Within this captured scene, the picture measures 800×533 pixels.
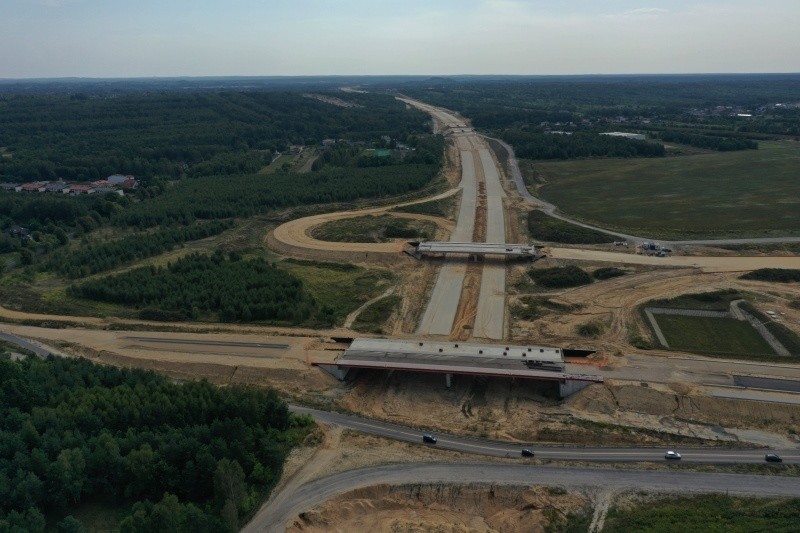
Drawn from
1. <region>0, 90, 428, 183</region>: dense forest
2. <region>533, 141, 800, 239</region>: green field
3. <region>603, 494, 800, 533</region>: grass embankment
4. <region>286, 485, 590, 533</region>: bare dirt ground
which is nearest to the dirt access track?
<region>533, 141, 800, 239</region>: green field

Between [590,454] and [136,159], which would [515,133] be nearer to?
[136,159]

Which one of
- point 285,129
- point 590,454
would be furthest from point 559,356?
point 285,129

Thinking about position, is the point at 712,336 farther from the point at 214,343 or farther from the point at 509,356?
the point at 214,343

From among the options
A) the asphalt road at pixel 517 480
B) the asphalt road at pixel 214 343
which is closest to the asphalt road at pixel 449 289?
the asphalt road at pixel 214 343

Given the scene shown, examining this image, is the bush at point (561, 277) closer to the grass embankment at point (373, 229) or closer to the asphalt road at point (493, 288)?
the asphalt road at point (493, 288)

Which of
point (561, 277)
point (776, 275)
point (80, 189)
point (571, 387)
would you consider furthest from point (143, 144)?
point (776, 275)

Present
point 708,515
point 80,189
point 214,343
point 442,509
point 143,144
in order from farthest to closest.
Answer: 1. point 143,144
2. point 80,189
3. point 214,343
4. point 442,509
5. point 708,515
